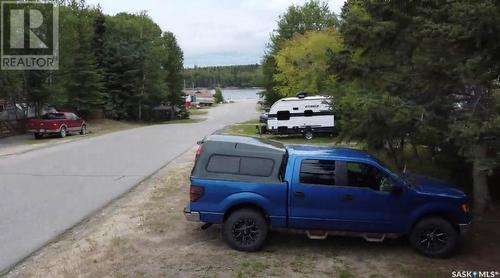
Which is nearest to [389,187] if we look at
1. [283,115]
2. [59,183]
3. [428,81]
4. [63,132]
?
[428,81]

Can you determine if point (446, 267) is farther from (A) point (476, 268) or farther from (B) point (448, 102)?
(B) point (448, 102)

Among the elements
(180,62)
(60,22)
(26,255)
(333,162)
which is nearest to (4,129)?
(60,22)

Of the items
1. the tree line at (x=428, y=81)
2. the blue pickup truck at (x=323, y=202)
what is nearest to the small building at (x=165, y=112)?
the tree line at (x=428, y=81)

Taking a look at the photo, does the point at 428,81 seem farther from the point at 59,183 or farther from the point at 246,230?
the point at 59,183

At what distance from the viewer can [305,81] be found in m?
40.4

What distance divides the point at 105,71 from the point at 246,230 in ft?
A: 170

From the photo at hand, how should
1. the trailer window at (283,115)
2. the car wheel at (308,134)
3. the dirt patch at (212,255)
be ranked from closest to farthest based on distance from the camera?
the dirt patch at (212,255)
the car wheel at (308,134)
the trailer window at (283,115)

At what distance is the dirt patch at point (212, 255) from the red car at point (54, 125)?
23.5 metres

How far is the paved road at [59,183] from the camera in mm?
9438

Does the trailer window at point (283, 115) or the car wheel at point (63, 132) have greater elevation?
the trailer window at point (283, 115)

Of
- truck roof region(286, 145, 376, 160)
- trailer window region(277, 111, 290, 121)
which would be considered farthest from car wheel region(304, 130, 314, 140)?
truck roof region(286, 145, 376, 160)

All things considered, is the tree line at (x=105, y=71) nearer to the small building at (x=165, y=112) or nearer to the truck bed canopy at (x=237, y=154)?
the small building at (x=165, y=112)

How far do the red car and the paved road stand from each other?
20.7 feet

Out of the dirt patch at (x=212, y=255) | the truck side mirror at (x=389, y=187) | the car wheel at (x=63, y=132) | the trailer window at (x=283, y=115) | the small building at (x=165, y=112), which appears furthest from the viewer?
the small building at (x=165, y=112)
